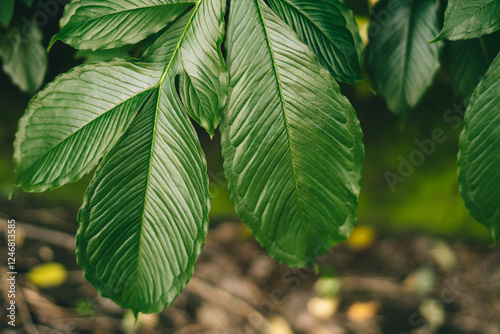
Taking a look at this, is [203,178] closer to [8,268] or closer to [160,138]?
[160,138]

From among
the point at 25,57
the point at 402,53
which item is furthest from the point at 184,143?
the point at 25,57

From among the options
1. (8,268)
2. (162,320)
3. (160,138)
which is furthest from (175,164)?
(8,268)

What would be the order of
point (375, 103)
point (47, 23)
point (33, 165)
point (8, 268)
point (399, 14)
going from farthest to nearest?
1. point (8, 268)
2. point (375, 103)
3. point (47, 23)
4. point (399, 14)
5. point (33, 165)

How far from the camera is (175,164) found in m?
0.57

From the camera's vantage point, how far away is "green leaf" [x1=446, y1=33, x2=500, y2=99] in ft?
2.65

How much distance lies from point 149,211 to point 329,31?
42 centimetres

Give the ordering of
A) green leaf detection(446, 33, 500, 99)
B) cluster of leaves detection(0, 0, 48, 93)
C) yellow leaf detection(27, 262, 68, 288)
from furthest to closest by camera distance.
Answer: yellow leaf detection(27, 262, 68, 288), cluster of leaves detection(0, 0, 48, 93), green leaf detection(446, 33, 500, 99)

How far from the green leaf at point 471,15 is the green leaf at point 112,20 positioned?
414 millimetres

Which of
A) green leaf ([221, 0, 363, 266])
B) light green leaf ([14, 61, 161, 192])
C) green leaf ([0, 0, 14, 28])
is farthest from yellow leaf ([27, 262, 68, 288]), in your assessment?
green leaf ([221, 0, 363, 266])

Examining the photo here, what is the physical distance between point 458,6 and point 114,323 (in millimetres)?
1505

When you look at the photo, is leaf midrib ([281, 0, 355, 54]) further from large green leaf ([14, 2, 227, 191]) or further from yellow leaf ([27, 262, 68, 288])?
yellow leaf ([27, 262, 68, 288])

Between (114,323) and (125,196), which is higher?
(125,196)

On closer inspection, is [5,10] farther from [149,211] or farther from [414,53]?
[414,53]

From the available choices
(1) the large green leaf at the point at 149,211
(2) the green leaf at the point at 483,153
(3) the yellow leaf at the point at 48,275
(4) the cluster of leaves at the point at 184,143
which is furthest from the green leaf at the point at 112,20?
(3) the yellow leaf at the point at 48,275
